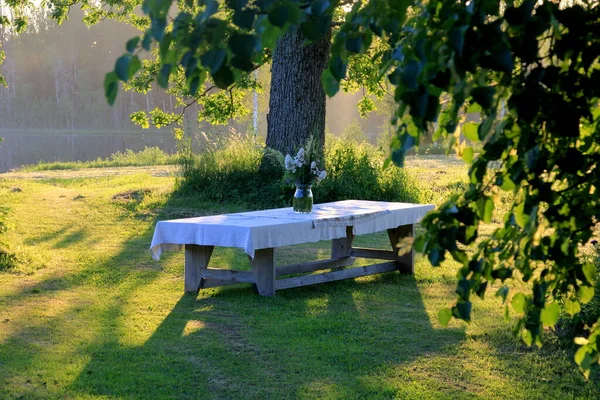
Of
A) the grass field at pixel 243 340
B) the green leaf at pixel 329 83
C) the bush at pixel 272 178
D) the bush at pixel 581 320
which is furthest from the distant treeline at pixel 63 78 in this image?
the green leaf at pixel 329 83

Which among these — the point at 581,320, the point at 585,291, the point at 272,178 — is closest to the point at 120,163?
the point at 272,178

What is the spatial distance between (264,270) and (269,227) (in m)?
0.52

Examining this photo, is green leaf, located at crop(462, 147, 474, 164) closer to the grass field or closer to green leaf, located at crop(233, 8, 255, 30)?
green leaf, located at crop(233, 8, 255, 30)

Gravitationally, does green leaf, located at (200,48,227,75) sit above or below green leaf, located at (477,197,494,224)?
above

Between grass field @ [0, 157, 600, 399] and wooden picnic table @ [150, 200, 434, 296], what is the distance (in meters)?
0.16

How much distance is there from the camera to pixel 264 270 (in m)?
7.30

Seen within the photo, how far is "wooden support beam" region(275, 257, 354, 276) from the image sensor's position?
791 centimetres

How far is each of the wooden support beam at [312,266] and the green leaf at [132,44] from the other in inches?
246

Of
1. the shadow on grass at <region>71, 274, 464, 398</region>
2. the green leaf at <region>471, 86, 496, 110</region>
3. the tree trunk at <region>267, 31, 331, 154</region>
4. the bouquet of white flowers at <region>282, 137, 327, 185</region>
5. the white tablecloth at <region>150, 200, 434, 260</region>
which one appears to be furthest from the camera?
the tree trunk at <region>267, 31, 331, 154</region>

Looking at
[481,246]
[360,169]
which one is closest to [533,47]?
[481,246]

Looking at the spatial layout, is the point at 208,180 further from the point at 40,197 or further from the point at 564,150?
the point at 564,150

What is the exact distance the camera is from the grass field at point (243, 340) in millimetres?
4926

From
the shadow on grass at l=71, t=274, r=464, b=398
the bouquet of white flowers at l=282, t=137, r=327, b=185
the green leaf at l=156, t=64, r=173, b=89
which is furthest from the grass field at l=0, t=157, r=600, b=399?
the green leaf at l=156, t=64, r=173, b=89

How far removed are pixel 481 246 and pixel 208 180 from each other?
12.6 meters
